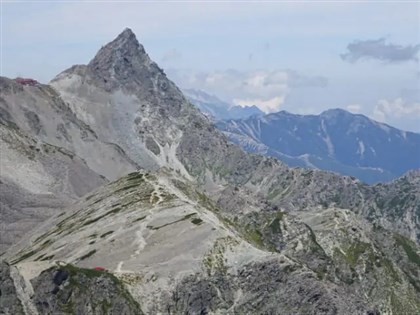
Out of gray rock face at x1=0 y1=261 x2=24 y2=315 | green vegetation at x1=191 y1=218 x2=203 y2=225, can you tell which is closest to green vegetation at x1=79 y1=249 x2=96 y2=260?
green vegetation at x1=191 y1=218 x2=203 y2=225

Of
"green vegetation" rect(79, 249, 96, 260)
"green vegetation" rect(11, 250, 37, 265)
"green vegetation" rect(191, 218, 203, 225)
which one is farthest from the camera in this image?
"green vegetation" rect(11, 250, 37, 265)

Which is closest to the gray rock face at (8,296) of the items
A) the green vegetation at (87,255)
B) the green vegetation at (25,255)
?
the green vegetation at (87,255)

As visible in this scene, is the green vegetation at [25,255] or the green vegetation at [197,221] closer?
the green vegetation at [197,221]

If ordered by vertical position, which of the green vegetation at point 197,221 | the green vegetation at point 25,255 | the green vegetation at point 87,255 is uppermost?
the green vegetation at point 197,221

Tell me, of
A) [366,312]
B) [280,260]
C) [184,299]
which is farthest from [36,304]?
[366,312]

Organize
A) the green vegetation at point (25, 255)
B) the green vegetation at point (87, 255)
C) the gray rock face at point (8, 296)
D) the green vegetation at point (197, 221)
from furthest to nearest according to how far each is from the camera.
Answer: the green vegetation at point (25, 255), the green vegetation at point (197, 221), the green vegetation at point (87, 255), the gray rock face at point (8, 296)

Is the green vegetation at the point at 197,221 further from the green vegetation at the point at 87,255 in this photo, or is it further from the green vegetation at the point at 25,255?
the green vegetation at the point at 25,255

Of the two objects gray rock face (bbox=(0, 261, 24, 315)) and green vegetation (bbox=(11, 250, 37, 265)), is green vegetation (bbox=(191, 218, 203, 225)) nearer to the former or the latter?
green vegetation (bbox=(11, 250, 37, 265))

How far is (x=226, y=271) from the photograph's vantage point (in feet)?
482

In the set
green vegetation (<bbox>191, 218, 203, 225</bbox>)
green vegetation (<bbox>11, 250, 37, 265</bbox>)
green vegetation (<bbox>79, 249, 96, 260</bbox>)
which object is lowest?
green vegetation (<bbox>11, 250, 37, 265</bbox>)

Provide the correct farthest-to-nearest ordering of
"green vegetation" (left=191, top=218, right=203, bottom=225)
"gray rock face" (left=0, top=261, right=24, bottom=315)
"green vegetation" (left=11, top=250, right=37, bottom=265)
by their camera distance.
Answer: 1. "green vegetation" (left=11, top=250, right=37, bottom=265)
2. "green vegetation" (left=191, top=218, right=203, bottom=225)
3. "gray rock face" (left=0, top=261, right=24, bottom=315)

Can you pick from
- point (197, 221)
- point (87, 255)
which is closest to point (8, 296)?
point (87, 255)

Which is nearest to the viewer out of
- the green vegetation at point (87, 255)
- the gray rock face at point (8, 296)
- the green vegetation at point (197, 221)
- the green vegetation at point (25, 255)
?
the gray rock face at point (8, 296)

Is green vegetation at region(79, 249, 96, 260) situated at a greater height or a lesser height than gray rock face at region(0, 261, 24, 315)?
lesser
